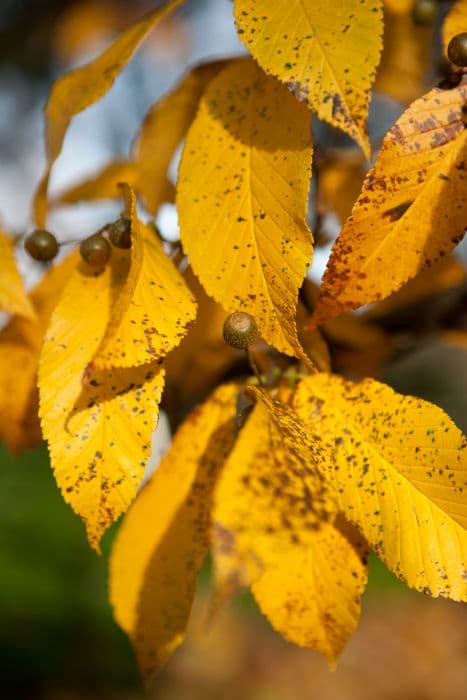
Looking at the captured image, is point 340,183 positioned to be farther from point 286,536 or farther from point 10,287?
point 286,536

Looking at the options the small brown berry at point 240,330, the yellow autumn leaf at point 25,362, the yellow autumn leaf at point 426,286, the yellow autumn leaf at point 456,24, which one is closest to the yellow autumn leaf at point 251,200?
the small brown berry at point 240,330

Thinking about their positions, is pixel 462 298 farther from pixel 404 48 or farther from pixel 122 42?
pixel 122 42

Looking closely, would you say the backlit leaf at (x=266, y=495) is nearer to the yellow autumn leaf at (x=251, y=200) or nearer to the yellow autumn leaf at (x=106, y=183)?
the yellow autumn leaf at (x=251, y=200)

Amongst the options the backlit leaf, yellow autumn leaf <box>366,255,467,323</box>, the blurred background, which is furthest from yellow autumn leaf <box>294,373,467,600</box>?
the blurred background

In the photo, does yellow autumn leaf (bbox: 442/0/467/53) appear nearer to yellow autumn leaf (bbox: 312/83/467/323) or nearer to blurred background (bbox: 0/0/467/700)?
yellow autumn leaf (bbox: 312/83/467/323)

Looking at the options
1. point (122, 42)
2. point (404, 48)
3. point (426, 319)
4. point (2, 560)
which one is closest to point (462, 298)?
point (426, 319)
